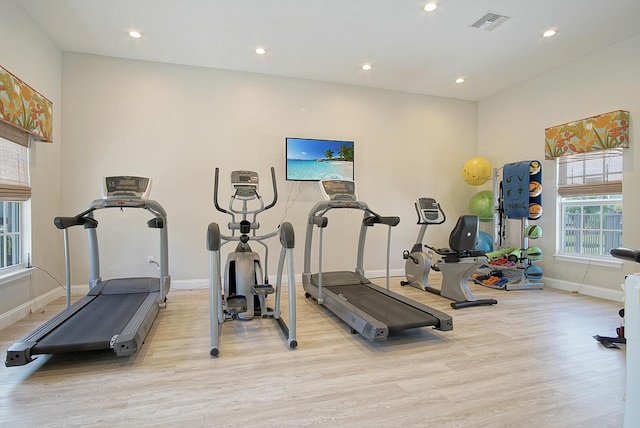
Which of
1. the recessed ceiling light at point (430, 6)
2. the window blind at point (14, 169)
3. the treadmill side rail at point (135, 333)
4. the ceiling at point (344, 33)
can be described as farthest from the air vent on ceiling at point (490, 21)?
the window blind at point (14, 169)

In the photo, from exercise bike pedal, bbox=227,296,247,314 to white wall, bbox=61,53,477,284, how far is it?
5.75 feet

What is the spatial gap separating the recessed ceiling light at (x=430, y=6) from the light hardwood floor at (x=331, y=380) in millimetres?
3306

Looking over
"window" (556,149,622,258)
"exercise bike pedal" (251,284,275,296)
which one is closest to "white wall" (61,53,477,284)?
"window" (556,149,622,258)

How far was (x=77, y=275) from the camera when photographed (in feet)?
15.6

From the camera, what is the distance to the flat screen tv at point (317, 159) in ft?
17.9

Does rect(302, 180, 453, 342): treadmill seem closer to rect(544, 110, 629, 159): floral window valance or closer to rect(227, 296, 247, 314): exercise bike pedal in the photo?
rect(227, 296, 247, 314): exercise bike pedal

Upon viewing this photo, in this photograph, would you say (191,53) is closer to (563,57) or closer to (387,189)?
(387,189)

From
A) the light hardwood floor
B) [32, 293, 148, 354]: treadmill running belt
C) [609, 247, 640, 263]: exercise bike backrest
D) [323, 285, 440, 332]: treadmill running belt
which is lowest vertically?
the light hardwood floor

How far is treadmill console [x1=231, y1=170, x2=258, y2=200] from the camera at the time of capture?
3.77 metres

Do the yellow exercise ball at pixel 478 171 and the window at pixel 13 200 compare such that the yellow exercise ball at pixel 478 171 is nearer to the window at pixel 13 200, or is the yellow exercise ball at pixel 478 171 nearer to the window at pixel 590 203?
the window at pixel 590 203

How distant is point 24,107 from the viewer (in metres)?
→ 3.58

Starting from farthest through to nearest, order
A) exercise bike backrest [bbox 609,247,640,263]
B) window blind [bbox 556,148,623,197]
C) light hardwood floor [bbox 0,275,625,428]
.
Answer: window blind [bbox 556,148,623,197] < light hardwood floor [bbox 0,275,625,428] < exercise bike backrest [bbox 609,247,640,263]

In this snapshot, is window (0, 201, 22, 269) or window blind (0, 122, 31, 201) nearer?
window blind (0, 122, 31, 201)

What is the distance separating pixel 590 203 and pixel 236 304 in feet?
16.3
